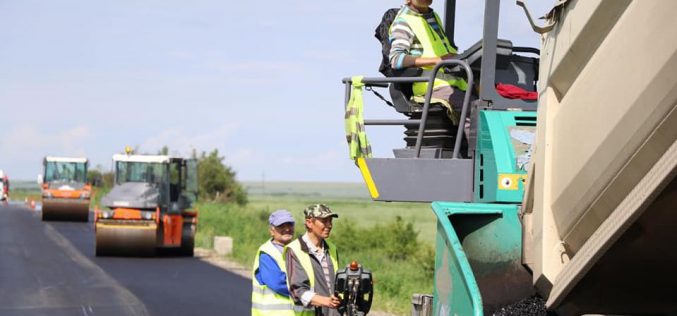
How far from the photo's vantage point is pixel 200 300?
669 inches

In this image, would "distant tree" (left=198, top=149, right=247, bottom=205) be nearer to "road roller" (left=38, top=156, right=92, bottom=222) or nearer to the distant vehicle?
the distant vehicle

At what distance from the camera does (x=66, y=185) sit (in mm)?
45031

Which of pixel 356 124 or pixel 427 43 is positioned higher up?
pixel 427 43

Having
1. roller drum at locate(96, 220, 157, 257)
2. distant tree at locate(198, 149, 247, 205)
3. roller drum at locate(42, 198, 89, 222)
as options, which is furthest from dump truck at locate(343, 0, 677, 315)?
distant tree at locate(198, 149, 247, 205)

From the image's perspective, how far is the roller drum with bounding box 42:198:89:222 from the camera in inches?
1797

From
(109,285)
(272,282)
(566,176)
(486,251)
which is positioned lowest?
(109,285)

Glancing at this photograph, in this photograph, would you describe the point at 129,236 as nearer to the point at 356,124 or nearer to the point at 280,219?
the point at 356,124

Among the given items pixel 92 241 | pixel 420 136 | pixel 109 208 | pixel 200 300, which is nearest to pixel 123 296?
pixel 200 300

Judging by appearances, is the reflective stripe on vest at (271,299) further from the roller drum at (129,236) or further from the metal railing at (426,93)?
the roller drum at (129,236)

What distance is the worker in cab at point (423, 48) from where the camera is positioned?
7.64 meters

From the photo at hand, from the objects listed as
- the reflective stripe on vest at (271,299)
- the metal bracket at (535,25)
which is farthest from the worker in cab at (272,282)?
the metal bracket at (535,25)

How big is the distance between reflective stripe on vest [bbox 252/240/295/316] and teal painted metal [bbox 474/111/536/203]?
123cm

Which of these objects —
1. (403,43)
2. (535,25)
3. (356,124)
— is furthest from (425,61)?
(535,25)

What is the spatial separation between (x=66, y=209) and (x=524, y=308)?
41.5 meters
